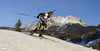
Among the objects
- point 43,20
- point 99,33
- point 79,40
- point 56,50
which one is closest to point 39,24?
point 43,20

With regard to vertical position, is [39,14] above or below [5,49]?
above

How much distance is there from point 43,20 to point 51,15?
0.93 metres

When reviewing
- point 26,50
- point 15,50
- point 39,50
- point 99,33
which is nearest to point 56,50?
point 39,50

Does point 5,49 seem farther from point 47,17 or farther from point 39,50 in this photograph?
point 47,17

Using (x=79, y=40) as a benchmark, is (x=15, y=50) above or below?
above

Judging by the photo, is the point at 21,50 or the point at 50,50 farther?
the point at 50,50

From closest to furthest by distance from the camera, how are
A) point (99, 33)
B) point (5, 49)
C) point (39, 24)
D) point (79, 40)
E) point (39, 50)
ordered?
1. point (5, 49)
2. point (39, 50)
3. point (39, 24)
4. point (99, 33)
5. point (79, 40)

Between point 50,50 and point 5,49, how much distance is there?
2.96 meters

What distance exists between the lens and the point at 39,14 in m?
14.4

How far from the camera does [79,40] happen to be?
181000mm

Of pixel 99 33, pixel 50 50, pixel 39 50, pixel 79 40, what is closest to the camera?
pixel 39 50

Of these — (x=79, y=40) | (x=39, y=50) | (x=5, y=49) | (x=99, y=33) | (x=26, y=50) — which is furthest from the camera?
(x=79, y=40)

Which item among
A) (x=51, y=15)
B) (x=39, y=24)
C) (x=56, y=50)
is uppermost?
(x=51, y=15)

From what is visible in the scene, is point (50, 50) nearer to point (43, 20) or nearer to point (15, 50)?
point (15, 50)
